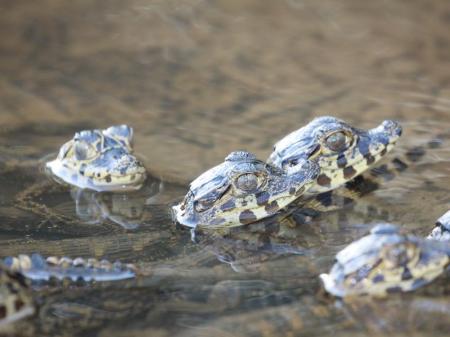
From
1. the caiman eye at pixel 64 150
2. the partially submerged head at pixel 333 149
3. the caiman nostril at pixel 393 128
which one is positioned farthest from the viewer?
the caiman eye at pixel 64 150

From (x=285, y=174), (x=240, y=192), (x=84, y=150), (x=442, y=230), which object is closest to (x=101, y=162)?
(x=84, y=150)

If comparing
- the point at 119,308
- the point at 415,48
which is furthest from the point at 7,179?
the point at 415,48

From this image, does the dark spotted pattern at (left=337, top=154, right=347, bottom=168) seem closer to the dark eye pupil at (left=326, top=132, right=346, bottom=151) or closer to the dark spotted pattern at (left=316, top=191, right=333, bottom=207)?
the dark eye pupil at (left=326, top=132, right=346, bottom=151)

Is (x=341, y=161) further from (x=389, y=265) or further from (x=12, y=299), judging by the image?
(x=12, y=299)

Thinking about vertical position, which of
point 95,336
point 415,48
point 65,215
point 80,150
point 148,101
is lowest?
point 95,336

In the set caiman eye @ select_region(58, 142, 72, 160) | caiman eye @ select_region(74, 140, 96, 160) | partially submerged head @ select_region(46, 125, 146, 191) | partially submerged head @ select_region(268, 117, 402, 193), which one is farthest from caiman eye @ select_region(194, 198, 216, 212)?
caiman eye @ select_region(58, 142, 72, 160)

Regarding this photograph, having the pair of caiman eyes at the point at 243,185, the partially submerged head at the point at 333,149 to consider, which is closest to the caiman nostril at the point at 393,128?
the partially submerged head at the point at 333,149

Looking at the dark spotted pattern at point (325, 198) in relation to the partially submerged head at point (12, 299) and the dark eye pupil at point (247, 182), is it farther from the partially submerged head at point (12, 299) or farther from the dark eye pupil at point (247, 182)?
the partially submerged head at point (12, 299)

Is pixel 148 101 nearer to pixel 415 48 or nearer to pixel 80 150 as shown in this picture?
pixel 80 150
